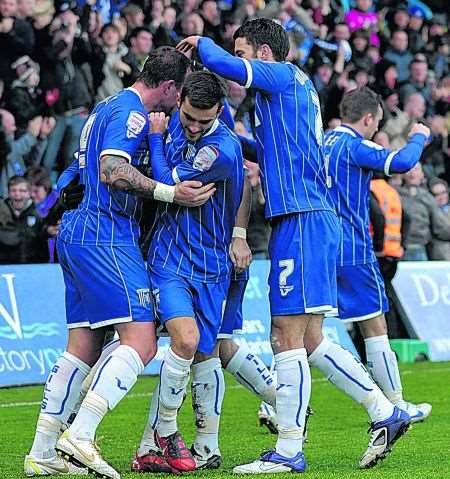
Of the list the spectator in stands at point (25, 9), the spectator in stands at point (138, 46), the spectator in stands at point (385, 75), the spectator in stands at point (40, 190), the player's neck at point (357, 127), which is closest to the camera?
the player's neck at point (357, 127)

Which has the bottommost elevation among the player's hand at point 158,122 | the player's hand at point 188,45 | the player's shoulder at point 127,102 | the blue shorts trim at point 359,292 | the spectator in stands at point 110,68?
the spectator in stands at point 110,68

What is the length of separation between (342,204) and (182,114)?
8.81ft

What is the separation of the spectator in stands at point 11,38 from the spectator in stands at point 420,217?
550cm

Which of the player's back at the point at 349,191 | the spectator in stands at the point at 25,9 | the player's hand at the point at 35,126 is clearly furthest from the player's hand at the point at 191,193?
the spectator in stands at the point at 25,9

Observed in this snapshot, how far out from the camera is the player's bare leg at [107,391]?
6.27 meters

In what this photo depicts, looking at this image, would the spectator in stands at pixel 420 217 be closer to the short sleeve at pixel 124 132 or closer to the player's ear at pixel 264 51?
the player's ear at pixel 264 51

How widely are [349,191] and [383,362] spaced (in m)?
1.36

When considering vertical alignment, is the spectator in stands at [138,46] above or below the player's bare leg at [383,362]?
below

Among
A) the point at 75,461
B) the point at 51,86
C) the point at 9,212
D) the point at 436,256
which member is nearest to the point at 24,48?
the point at 51,86

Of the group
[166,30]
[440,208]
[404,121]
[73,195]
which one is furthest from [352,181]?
[404,121]

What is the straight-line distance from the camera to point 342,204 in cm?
934

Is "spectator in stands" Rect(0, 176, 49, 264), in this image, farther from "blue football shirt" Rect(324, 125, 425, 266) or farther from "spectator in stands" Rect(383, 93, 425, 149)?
"spectator in stands" Rect(383, 93, 425, 149)

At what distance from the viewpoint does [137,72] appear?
624 inches

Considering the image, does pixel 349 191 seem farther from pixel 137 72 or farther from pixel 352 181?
pixel 137 72
